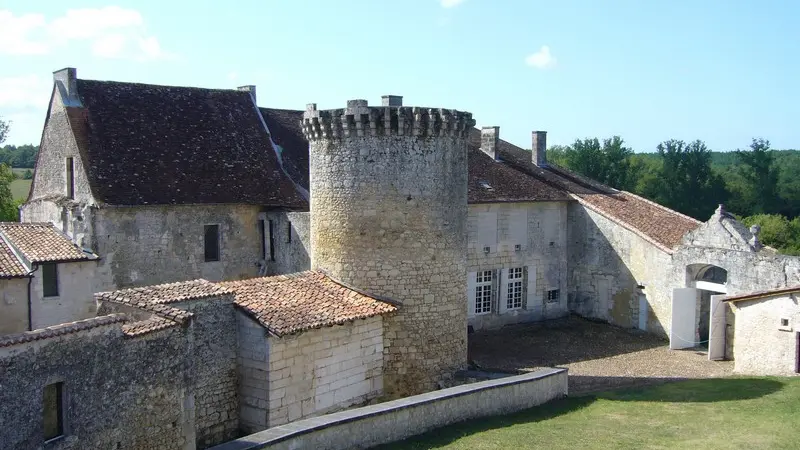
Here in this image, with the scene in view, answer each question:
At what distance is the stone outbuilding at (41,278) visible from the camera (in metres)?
19.7

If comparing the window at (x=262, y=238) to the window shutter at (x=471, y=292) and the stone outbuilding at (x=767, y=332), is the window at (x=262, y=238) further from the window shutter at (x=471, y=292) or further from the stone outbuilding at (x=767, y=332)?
the stone outbuilding at (x=767, y=332)

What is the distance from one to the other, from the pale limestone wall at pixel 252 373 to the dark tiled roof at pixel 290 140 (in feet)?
38.3

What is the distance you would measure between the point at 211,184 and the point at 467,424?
12.7 m

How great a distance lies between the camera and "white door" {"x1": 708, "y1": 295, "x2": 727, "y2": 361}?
2228 centimetres

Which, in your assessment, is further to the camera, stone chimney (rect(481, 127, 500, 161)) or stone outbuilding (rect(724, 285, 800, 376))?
stone chimney (rect(481, 127, 500, 161))

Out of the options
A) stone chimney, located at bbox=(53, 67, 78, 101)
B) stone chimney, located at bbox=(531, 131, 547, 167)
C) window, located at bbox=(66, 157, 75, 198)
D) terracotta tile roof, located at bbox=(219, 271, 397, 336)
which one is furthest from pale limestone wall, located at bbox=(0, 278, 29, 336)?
stone chimney, located at bbox=(531, 131, 547, 167)

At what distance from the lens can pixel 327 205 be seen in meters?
17.9

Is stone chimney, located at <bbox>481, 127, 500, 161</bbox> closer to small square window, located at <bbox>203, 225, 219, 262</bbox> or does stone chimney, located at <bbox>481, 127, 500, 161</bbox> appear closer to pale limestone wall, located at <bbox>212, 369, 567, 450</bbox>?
small square window, located at <bbox>203, 225, 219, 262</bbox>

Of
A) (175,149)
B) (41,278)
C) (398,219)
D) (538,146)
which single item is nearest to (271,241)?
(175,149)

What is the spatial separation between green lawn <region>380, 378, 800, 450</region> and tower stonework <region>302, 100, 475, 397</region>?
2820 mm

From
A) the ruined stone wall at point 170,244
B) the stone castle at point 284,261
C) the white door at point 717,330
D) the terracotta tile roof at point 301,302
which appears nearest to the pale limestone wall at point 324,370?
the stone castle at point 284,261

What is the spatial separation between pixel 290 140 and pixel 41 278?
10146 millimetres

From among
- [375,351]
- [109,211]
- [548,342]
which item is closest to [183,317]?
[375,351]

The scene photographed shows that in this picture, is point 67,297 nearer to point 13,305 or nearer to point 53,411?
point 13,305
